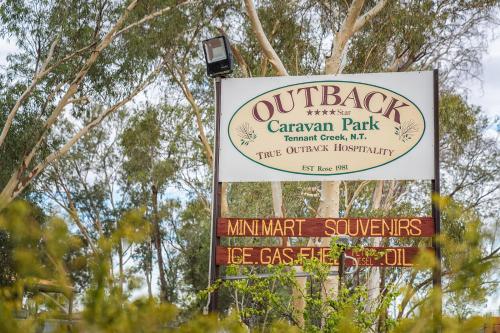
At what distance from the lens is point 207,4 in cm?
1706

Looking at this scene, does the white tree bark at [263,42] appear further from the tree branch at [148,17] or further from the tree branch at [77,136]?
the tree branch at [77,136]

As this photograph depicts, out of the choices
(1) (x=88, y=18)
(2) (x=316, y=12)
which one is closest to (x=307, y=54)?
(2) (x=316, y=12)

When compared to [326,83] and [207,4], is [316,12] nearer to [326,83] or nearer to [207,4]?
[207,4]

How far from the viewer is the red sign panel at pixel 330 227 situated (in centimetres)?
727

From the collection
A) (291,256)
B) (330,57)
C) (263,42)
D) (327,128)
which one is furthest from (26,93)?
(291,256)

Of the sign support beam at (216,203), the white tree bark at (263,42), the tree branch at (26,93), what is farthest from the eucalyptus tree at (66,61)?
the sign support beam at (216,203)

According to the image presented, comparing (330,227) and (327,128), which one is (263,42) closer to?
(327,128)

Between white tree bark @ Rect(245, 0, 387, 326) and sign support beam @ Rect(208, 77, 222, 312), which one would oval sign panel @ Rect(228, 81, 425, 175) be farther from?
white tree bark @ Rect(245, 0, 387, 326)

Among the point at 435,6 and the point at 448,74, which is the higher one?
the point at 435,6

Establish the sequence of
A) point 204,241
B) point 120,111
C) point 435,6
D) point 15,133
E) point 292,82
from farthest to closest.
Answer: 1. point 204,241
2. point 120,111
3. point 435,6
4. point 15,133
5. point 292,82

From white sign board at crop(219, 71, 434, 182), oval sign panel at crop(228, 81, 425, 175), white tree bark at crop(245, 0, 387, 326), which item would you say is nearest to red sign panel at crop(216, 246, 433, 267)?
white sign board at crop(219, 71, 434, 182)

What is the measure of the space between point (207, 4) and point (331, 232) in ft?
35.1

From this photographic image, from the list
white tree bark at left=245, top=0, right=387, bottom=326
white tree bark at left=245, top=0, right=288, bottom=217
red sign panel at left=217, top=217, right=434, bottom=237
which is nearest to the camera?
red sign panel at left=217, top=217, right=434, bottom=237

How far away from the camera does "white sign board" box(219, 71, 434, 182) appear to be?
7516 millimetres
